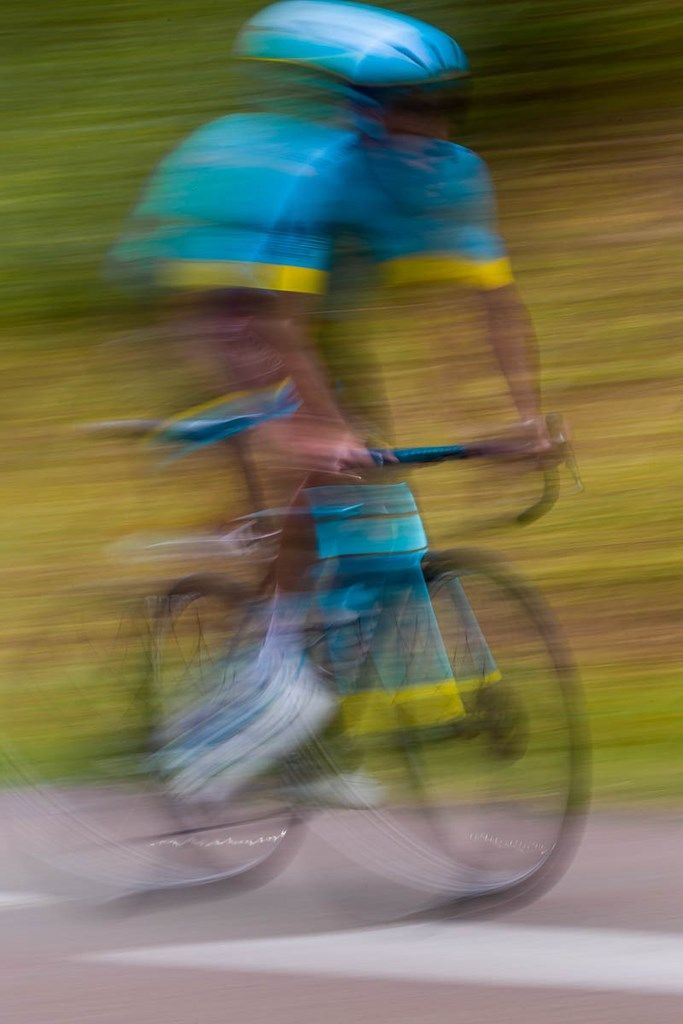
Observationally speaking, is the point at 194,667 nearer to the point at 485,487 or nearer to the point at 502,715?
the point at 502,715

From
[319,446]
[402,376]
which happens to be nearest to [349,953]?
[319,446]

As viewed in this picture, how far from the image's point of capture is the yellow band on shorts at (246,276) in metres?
3.30

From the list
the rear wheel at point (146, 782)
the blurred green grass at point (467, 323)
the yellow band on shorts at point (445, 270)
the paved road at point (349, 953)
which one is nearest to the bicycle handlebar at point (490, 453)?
the yellow band on shorts at point (445, 270)

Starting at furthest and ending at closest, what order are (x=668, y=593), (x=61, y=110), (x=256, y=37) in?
1. (x=61, y=110)
2. (x=668, y=593)
3. (x=256, y=37)

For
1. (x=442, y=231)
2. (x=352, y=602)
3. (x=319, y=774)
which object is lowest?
(x=319, y=774)

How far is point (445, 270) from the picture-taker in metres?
3.54

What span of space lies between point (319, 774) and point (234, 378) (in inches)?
33.4

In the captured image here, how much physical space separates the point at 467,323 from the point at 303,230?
12.8 feet

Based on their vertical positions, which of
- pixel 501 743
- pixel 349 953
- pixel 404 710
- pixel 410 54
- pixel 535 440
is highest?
pixel 410 54

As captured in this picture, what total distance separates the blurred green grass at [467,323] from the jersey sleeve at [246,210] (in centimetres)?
186

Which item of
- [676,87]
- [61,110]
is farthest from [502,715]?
[61,110]

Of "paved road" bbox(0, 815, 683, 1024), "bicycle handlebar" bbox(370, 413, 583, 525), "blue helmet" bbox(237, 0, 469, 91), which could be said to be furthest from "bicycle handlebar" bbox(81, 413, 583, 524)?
"paved road" bbox(0, 815, 683, 1024)

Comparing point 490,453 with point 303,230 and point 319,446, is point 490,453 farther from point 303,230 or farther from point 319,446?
point 303,230

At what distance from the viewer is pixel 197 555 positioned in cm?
346
